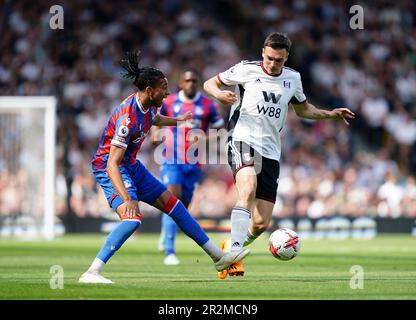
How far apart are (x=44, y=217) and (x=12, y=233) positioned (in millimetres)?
985

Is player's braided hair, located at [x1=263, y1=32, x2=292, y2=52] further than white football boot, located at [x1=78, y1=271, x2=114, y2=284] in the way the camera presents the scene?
Yes

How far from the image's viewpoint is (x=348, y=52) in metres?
26.9

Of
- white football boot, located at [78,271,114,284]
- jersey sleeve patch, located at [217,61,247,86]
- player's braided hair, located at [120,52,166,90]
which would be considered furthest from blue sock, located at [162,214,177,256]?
player's braided hair, located at [120,52,166,90]

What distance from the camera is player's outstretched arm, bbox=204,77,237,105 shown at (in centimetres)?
1027

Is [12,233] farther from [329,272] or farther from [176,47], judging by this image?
[329,272]

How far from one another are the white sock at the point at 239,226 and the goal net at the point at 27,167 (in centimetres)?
1089

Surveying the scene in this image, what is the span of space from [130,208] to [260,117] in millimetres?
2107

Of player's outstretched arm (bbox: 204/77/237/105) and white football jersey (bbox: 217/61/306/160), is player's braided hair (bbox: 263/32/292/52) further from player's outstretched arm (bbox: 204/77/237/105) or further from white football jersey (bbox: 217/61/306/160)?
player's outstretched arm (bbox: 204/77/237/105)

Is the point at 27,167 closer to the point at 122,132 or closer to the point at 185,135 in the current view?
the point at 185,135

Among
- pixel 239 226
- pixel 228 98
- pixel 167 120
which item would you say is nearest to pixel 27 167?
pixel 167 120

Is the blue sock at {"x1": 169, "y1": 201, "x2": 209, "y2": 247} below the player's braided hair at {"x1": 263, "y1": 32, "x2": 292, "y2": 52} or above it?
below

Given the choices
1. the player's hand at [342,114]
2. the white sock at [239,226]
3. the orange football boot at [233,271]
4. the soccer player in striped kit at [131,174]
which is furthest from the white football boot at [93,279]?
the player's hand at [342,114]

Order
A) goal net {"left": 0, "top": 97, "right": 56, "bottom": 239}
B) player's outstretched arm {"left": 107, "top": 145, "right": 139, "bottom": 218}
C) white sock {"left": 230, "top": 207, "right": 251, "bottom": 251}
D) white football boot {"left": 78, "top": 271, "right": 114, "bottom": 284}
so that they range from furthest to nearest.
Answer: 1. goal net {"left": 0, "top": 97, "right": 56, "bottom": 239}
2. white sock {"left": 230, "top": 207, "right": 251, "bottom": 251}
3. white football boot {"left": 78, "top": 271, "right": 114, "bottom": 284}
4. player's outstretched arm {"left": 107, "top": 145, "right": 139, "bottom": 218}
